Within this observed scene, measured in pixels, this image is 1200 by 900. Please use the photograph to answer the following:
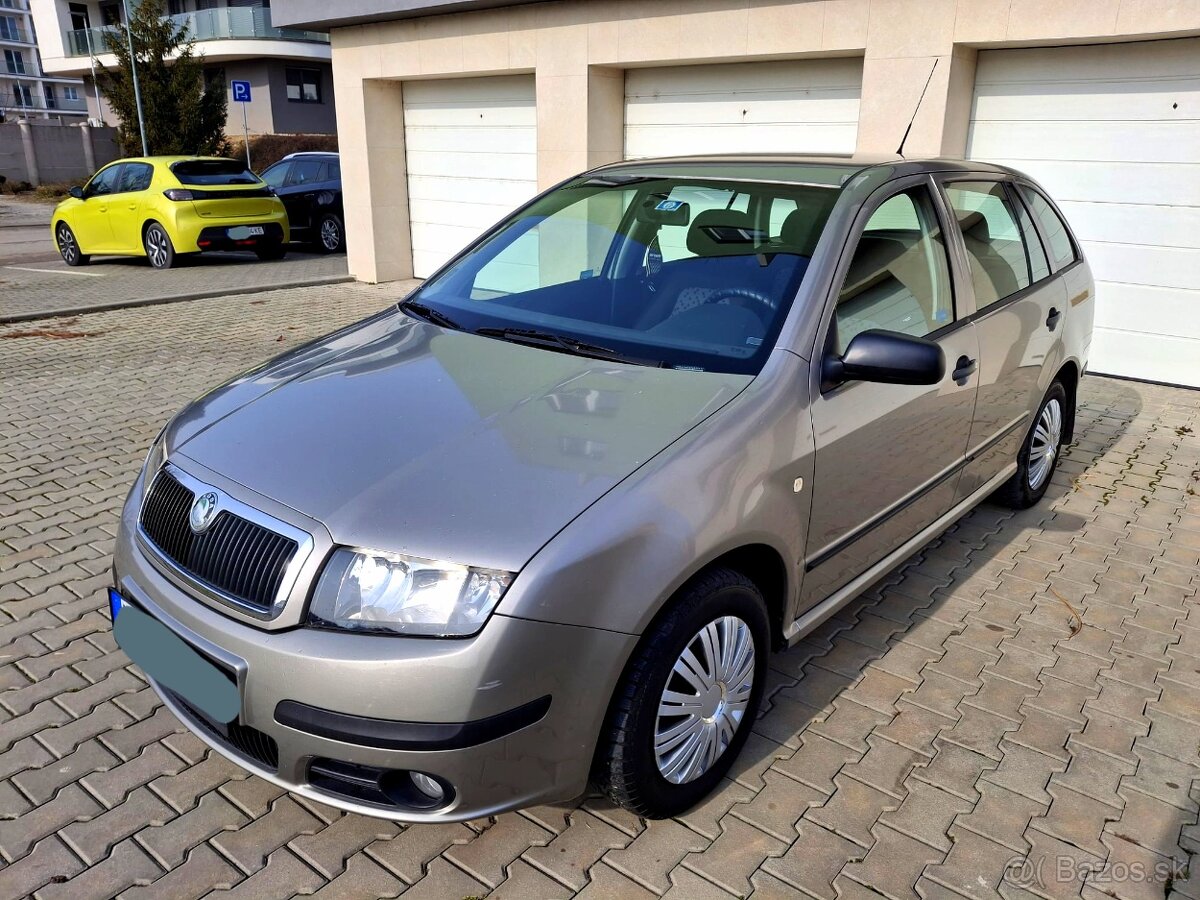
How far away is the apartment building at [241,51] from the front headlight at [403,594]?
35.4m

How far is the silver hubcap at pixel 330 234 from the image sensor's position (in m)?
16.0

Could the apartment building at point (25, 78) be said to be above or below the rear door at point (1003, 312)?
above

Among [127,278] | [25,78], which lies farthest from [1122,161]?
[25,78]

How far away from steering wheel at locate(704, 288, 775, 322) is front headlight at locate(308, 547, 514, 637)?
131 centimetres

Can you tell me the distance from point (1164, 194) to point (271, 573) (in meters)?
7.28

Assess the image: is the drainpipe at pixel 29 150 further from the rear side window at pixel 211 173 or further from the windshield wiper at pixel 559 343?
the windshield wiper at pixel 559 343

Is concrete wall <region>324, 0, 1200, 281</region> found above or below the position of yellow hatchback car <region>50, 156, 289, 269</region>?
above

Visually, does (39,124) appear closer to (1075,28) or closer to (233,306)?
(233,306)

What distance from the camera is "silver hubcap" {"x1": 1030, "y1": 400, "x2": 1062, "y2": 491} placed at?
188 inches

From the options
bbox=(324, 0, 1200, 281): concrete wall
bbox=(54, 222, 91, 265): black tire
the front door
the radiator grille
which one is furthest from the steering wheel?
bbox=(54, 222, 91, 265): black tire

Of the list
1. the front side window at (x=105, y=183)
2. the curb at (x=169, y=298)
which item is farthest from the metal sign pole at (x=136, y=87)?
the curb at (x=169, y=298)

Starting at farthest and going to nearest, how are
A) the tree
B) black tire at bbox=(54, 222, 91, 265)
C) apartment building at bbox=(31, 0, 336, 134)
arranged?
apartment building at bbox=(31, 0, 336, 134), the tree, black tire at bbox=(54, 222, 91, 265)

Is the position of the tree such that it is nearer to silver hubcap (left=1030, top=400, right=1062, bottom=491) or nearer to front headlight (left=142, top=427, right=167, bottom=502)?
silver hubcap (left=1030, top=400, right=1062, bottom=491)

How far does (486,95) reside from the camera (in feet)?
36.2
